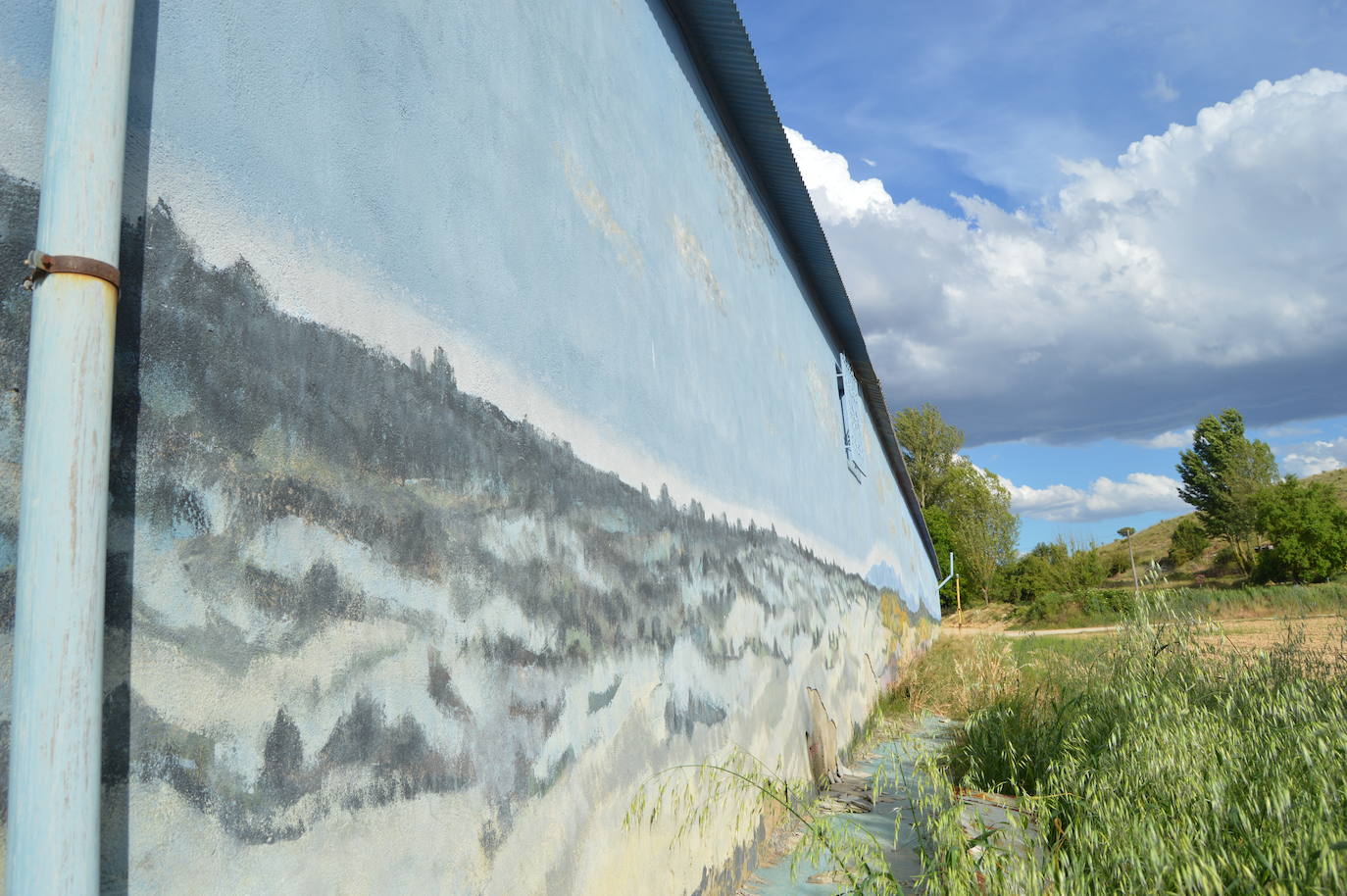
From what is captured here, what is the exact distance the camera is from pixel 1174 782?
2.53 meters

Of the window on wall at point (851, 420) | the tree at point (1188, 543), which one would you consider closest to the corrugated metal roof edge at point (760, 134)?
the window on wall at point (851, 420)

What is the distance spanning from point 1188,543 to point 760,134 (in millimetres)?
44591

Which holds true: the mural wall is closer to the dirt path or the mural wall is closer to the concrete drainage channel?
the concrete drainage channel

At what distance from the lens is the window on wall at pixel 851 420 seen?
766 cm

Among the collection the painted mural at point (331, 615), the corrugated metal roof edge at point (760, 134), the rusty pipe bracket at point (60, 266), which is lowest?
the painted mural at point (331, 615)

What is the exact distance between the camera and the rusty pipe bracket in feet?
3.21

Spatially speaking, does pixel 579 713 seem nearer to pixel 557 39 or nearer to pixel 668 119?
pixel 557 39

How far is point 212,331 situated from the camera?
124cm

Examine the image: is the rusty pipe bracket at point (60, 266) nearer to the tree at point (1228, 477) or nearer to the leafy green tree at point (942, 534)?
the leafy green tree at point (942, 534)

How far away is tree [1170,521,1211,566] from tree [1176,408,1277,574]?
1.59 m

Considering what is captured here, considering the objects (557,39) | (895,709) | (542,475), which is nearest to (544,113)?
(557,39)

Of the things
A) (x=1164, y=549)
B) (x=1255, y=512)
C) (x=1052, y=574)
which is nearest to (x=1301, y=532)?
(x=1255, y=512)

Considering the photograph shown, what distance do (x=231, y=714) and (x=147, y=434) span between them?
0.43 m

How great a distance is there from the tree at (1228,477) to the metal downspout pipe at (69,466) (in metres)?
41.6
